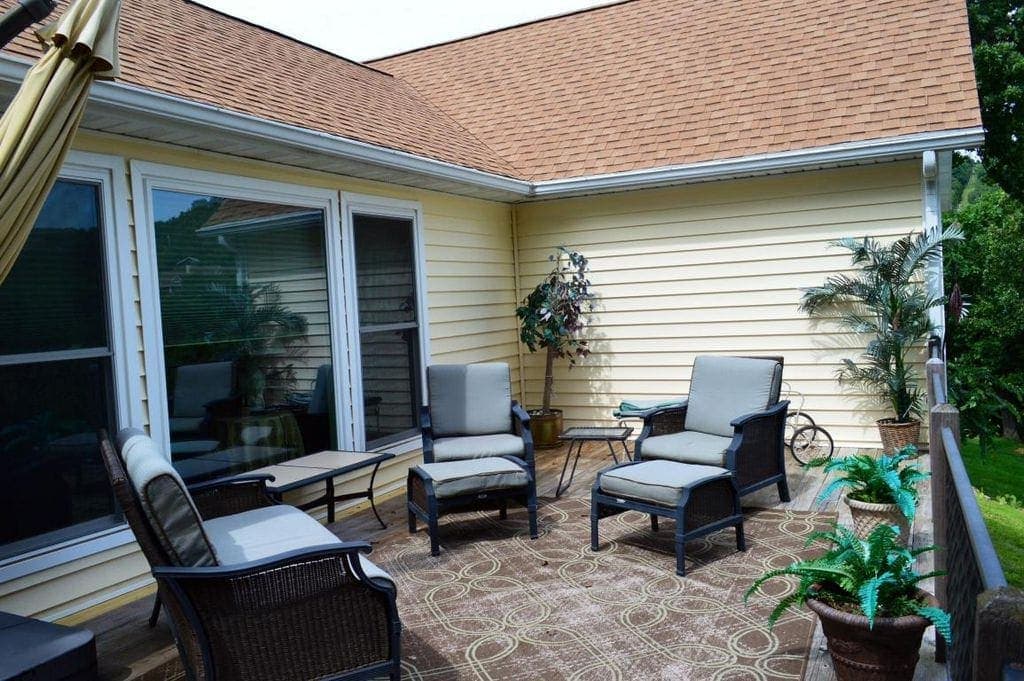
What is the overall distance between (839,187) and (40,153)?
6499 millimetres

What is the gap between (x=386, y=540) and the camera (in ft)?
17.0

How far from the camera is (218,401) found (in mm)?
5051

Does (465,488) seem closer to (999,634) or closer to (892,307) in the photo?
(999,634)

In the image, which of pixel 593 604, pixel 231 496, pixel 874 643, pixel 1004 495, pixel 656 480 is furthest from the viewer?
pixel 1004 495

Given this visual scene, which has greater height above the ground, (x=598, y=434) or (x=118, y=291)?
(x=118, y=291)

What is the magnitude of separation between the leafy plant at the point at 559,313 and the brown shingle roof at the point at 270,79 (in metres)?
1.17

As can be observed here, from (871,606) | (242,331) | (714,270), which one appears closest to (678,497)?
(871,606)

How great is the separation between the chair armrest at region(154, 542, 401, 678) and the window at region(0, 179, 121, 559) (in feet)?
5.47

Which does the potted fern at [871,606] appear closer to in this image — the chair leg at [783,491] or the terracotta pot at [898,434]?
the chair leg at [783,491]

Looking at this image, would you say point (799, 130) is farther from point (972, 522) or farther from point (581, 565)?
point (972, 522)

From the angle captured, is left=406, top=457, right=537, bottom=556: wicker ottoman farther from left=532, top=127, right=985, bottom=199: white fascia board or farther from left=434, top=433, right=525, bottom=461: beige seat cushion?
left=532, top=127, right=985, bottom=199: white fascia board

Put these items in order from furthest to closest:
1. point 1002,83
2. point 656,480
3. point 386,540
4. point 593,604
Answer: point 1002,83, point 386,540, point 656,480, point 593,604

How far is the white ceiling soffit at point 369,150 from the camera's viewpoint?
415 cm

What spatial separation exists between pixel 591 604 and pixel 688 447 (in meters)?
1.71
